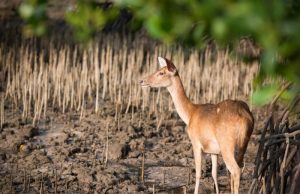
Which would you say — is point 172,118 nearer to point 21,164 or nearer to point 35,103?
point 35,103

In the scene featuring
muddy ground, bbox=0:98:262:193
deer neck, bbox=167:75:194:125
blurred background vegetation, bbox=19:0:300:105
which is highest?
blurred background vegetation, bbox=19:0:300:105

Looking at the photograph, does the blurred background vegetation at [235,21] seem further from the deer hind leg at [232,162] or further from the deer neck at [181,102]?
the deer neck at [181,102]

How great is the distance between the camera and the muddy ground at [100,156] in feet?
30.0

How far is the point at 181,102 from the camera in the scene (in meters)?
9.37

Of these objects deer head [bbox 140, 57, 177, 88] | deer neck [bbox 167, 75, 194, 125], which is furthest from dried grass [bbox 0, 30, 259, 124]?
deer neck [bbox 167, 75, 194, 125]

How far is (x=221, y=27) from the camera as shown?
2.25m

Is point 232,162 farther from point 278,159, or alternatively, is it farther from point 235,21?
point 235,21

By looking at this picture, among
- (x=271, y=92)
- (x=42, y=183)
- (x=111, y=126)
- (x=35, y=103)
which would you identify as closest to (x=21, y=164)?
(x=42, y=183)

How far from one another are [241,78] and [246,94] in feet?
4.73

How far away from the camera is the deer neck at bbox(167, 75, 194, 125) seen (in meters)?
9.24

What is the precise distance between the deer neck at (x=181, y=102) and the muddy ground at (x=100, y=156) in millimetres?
851

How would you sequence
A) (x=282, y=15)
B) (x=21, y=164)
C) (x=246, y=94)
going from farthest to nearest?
(x=246, y=94)
(x=21, y=164)
(x=282, y=15)

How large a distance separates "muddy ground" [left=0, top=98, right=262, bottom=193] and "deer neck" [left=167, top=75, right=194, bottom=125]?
33.5 inches

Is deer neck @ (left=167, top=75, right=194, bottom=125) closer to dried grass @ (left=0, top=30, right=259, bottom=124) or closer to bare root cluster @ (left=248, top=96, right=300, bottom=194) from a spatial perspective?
bare root cluster @ (left=248, top=96, right=300, bottom=194)
